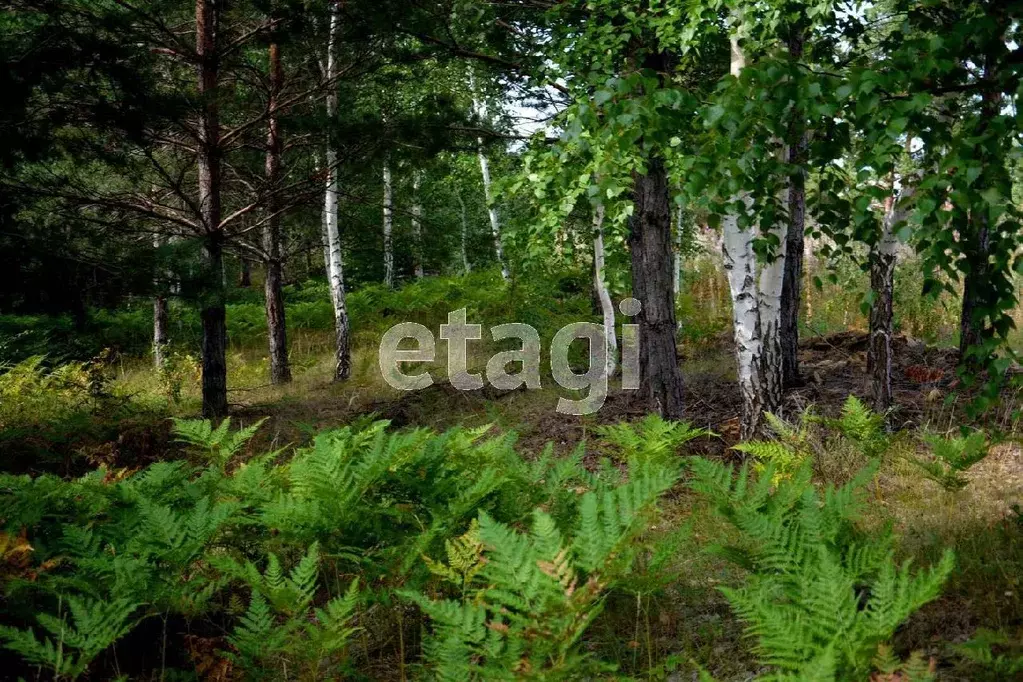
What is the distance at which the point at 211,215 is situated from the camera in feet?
26.9

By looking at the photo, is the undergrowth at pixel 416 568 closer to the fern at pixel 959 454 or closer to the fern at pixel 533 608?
the fern at pixel 533 608

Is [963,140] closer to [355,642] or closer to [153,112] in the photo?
[355,642]

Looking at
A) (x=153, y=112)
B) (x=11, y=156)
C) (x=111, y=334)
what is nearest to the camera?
(x=11, y=156)

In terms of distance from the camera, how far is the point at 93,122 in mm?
6852

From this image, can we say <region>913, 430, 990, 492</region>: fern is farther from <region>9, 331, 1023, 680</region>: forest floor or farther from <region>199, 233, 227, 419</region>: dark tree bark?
<region>199, 233, 227, 419</region>: dark tree bark

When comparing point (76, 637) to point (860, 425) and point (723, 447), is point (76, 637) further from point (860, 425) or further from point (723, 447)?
point (723, 447)

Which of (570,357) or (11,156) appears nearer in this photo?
(11,156)

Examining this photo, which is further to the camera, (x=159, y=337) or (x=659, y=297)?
(x=159, y=337)

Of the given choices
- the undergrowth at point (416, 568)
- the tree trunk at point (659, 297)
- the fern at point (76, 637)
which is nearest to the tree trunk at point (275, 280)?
the tree trunk at point (659, 297)

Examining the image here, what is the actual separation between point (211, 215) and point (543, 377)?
4878 millimetres

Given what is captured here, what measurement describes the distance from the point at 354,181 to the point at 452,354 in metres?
4.21

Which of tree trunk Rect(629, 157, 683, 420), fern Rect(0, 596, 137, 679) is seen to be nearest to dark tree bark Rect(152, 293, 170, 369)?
tree trunk Rect(629, 157, 683, 420)

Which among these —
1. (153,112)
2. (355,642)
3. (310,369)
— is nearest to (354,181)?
(153,112)

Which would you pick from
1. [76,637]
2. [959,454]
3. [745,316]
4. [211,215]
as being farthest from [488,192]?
[76,637]
